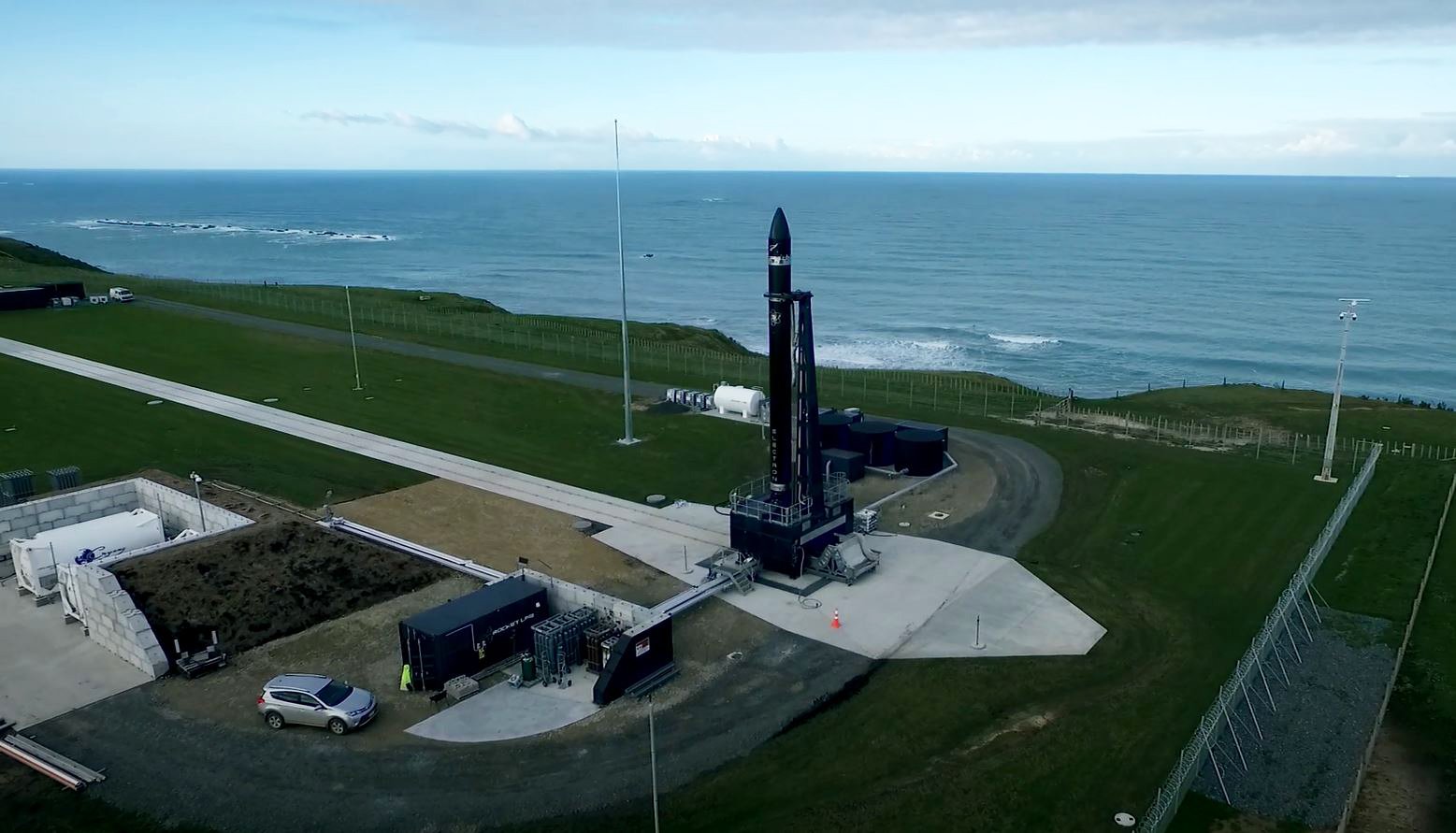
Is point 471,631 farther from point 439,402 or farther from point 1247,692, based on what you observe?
point 439,402

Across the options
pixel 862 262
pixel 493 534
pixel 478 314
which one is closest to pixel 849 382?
pixel 493 534

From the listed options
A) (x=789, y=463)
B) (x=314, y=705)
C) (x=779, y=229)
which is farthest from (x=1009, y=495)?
(x=314, y=705)

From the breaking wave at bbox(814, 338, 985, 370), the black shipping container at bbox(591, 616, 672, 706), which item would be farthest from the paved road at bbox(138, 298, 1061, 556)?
the breaking wave at bbox(814, 338, 985, 370)

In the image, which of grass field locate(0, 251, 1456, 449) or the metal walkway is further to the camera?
grass field locate(0, 251, 1456, 449)

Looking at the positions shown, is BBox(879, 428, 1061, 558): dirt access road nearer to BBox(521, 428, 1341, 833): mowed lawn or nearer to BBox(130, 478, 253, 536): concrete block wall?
BBox(521, 428, 1341, 833): mowed lawn

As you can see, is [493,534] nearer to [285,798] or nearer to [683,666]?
[683,666]

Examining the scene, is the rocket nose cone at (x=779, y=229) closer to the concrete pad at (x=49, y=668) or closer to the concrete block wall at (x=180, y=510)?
the concrete block wall at (x=180, y=510)
